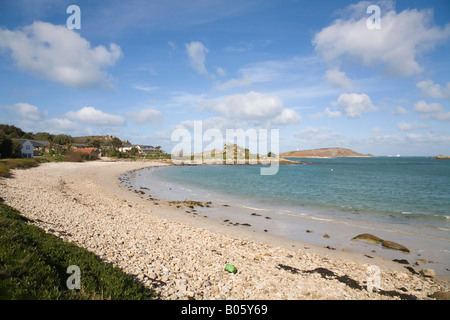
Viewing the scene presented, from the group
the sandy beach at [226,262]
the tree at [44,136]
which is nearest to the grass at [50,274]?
the sandy beach at [226,262]

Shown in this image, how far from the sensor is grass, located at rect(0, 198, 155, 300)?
211 inches

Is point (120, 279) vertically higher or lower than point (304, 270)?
higher

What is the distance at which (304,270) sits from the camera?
10898mm

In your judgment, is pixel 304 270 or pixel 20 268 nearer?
pixel 20 268

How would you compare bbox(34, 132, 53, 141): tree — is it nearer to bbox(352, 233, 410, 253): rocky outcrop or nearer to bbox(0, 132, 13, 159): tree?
bbox(0, 132, 13, 159): tree

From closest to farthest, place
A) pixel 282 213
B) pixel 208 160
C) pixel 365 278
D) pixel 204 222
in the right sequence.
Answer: pixel 365 278 < pixel 204 222 < pixel 282 213 < pixel 208 160

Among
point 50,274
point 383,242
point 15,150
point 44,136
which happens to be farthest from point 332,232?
point 44,136

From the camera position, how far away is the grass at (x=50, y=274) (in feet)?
17.6

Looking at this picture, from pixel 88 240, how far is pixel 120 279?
16.4 ft

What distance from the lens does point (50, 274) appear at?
6281 mm

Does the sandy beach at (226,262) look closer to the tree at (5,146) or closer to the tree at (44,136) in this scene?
the tree at (5,146)

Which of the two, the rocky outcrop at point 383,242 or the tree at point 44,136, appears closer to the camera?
the rocky outcrop at point 383,242
